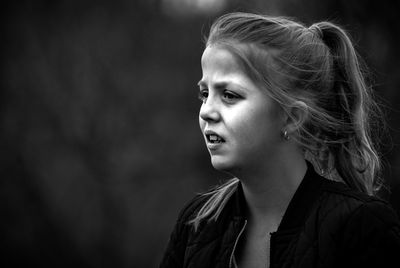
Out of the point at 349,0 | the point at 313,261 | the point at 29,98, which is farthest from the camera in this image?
the point at 29,98

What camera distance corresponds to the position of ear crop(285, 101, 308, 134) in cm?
121

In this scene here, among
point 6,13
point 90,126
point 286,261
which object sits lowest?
point 286,261

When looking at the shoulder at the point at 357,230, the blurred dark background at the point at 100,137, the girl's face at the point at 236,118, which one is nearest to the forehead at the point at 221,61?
the girl's face at the point at 236,118

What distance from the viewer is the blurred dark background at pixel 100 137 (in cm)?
248

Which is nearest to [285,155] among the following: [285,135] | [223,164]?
[285,135]

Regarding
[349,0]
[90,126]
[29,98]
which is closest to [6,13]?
[29,98]

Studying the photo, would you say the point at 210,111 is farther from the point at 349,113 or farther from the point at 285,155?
the point at 349,113

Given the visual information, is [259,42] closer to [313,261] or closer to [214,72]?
[214,72]

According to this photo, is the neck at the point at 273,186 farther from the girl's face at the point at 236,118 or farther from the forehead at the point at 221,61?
the forehead at the point at 221,61

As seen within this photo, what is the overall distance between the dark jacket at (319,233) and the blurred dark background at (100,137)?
122 centimetres

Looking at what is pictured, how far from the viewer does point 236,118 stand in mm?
1142

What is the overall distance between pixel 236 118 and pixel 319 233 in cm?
30

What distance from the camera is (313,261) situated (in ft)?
3.50

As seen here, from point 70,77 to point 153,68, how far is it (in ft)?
1.32
